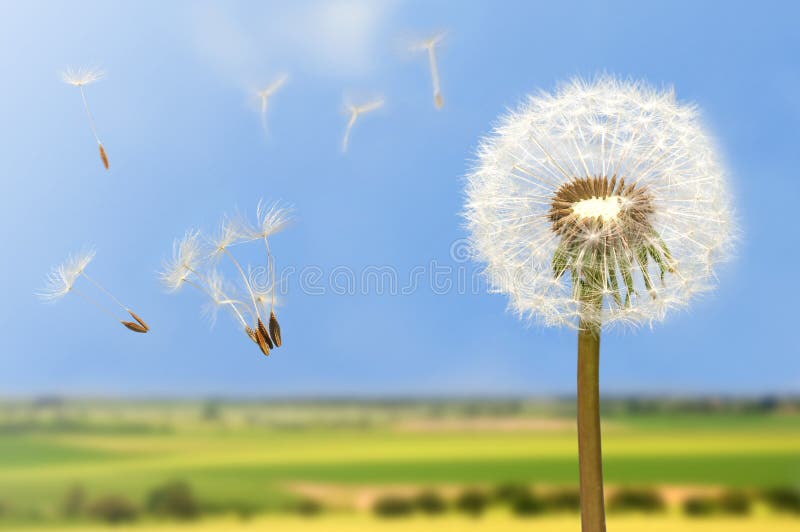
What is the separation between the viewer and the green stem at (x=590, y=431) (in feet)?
20.8

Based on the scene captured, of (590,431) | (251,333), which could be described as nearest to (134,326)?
(251,333)

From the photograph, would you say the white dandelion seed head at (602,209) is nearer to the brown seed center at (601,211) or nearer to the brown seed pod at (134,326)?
the brown seed center at (601,211)

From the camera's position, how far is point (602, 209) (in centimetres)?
610

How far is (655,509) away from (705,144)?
3.27 m

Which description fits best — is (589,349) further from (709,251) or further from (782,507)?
(782,507)

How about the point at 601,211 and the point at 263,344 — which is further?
the point at 263,344

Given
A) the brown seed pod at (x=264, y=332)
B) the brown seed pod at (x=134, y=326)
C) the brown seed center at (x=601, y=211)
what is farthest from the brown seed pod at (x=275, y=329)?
the brown seed center at (x=601, y=211)

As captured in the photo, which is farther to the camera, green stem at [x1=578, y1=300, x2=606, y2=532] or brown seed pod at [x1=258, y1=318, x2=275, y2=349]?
brown seed pod at [x1=258, y1=318, x2=275, y2=349]

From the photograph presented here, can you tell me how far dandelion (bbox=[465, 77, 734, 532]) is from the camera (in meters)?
6.17

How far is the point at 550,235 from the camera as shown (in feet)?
20.7

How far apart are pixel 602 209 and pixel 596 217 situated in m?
0.08

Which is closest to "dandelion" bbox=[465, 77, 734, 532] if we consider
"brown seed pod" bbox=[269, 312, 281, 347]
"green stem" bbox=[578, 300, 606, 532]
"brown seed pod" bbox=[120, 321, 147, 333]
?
"green stem" bbox=[578, 300, 606, 532]

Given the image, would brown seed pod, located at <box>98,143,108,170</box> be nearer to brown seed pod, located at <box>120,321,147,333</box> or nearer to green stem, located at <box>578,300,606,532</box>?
brown seed pod, located at <box>120,321,147,333</box>

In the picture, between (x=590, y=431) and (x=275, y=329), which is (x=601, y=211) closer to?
(x=590, y=431)
